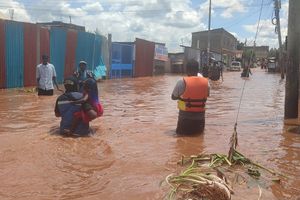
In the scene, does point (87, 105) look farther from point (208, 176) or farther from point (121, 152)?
point (208, 176)

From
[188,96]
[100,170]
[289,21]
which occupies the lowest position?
[100,170]

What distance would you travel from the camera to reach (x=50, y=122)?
9352 millimetres

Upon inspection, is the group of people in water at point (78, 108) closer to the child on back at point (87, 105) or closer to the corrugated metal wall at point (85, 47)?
the child on back at point (87, 105)

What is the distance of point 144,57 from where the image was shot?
3525 centimetres

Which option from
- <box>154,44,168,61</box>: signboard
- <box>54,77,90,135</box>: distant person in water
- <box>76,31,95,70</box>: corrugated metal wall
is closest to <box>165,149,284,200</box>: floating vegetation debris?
<box>54,77,90,135</box>: distant person in water

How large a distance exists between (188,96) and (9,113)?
5.08 metres

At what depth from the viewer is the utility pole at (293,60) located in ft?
31.6

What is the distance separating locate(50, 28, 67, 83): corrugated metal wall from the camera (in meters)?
20.4

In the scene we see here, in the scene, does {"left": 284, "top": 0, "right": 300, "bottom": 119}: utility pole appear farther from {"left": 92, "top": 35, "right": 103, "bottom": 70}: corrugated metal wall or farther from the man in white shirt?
{"left": 92, "top": 35, "right": 103, "bottom": 70}: corrugated metal wall

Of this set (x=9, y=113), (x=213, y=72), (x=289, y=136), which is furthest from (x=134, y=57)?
(x=289, y=136)

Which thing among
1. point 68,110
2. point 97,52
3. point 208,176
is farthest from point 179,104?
point 97,52

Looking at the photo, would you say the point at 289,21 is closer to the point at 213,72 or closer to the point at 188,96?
the point at 188,96

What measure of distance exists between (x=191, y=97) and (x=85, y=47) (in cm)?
1660

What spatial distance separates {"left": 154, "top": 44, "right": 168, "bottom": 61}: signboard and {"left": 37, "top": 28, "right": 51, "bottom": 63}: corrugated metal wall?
19454 mm
